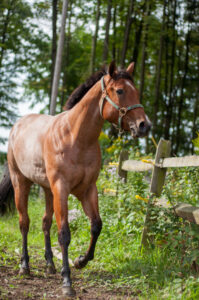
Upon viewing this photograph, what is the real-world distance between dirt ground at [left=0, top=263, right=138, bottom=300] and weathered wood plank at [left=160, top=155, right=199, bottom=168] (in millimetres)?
1690

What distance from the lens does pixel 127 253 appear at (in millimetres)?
5273

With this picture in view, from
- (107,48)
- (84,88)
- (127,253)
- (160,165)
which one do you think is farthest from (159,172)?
(107,48)

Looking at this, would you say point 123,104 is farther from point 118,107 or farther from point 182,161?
point 182,161

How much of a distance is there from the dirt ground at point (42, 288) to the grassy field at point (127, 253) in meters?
0.01

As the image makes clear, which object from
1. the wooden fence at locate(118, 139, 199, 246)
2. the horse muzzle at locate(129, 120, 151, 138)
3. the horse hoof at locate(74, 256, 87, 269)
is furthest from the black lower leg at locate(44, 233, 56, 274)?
the horse muzzle at locate(129, 120, 151, 138)

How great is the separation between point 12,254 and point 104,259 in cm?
160

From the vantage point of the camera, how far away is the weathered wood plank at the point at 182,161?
4.49m

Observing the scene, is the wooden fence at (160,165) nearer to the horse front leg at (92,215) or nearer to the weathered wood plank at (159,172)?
the weathered wood plank at (159,172)

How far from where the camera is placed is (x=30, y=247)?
641cm

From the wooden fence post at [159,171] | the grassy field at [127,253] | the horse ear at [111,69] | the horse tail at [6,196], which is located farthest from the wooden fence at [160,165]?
the horse tail at [6,196]

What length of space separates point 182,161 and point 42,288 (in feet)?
7.55

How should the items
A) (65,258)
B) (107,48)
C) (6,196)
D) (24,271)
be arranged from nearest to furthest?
(65,258), (24,271), (6,196), (107,48)

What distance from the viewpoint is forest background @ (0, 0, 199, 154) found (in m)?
16.5

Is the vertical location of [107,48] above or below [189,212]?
above
